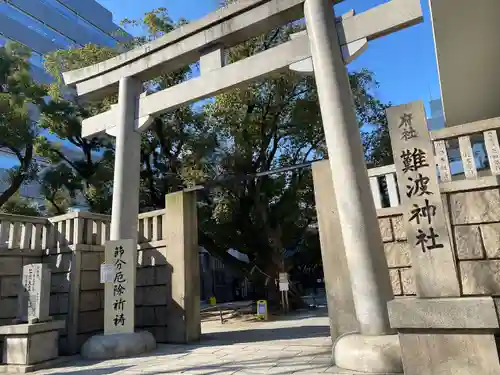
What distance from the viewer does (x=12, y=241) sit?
8.03m

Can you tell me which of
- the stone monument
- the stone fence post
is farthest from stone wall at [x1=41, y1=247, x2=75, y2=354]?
the stone fence post

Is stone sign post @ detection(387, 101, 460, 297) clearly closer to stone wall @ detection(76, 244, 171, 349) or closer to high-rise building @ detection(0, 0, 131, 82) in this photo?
stone wall @ detection(76, 244, 171, 349)

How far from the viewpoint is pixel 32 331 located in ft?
20.7

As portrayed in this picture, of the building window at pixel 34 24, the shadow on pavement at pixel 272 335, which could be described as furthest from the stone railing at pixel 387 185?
the building window at pixel 34 24

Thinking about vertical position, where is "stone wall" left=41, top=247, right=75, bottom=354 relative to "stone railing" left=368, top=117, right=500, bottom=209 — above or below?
below

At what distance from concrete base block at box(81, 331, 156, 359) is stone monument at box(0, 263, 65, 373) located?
611 millimetres

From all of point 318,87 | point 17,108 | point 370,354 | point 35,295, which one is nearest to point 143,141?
point 17,108

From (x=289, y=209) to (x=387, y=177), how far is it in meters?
8.17

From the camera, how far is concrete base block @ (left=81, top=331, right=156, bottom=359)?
6.60 metres

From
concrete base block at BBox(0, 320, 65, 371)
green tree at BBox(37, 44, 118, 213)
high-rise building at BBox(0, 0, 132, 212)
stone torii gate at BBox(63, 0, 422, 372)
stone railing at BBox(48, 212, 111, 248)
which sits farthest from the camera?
high-rise building at BBox(0, 0, 132, 212)

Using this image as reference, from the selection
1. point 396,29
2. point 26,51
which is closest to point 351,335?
point 396,29

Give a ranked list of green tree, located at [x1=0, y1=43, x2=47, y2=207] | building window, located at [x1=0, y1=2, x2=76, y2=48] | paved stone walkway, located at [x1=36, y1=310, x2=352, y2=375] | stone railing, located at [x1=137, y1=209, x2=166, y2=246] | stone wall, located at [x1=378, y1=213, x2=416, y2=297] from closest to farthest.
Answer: paved stone walkway, located at [x1=36, y1=310, x2=352, y2=375]
stone wall, located at [x1=378, y1=213, x2=416, y2=297]
stone railing, located at [x1=137, y1=209, x2=166, y2=246]
green tree, located at [x1=0, y1=43, x2=47, y2=207]
building window, located at [x1=0, y1=2, x2=76, y2=48]

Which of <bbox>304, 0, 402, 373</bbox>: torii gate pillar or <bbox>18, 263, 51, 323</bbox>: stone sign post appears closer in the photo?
<bbox>304, 0, 402, 373</bbox>: torii gate pillar

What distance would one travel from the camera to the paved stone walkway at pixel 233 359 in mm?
5039
